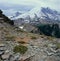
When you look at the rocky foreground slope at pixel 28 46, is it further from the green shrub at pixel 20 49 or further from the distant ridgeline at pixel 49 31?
the distant ridgeline at pixel 49 31

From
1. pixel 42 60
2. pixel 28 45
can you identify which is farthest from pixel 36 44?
pixel 42 60

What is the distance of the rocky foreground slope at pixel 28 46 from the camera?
73.3ft

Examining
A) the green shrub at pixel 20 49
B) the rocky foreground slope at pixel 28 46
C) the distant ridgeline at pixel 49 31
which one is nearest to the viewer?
the rocky foreground slope at pixel 28 46

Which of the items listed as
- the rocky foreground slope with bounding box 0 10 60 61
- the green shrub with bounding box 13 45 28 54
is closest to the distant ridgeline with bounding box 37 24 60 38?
the rocky foreground slope with bounding box 0 10 60 61

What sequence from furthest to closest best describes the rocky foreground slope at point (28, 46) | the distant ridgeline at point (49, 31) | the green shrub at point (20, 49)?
the distant ridgeline at point (49, 31), the green shrub at point (20, 49), the rocky foreground slope at point (28, 46)

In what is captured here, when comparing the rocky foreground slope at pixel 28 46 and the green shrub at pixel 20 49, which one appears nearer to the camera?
the rocky foreground slope at pixel 28 46

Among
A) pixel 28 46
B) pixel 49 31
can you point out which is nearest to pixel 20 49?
pixel 28 46

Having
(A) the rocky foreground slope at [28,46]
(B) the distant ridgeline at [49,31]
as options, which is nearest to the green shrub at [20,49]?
(A) the rocky foreground slope at [28,46]

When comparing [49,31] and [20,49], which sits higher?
[20,49]

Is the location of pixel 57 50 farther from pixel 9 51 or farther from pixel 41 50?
pixel 9 51

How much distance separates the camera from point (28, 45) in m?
24.0

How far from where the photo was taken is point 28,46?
78.0ft

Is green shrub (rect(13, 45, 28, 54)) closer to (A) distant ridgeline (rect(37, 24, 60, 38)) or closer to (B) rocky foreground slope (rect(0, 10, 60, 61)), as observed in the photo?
(B) rocky foreground slope (rect(0, 10, 60, 61))

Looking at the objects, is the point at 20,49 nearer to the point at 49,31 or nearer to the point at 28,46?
the point at 28,46
